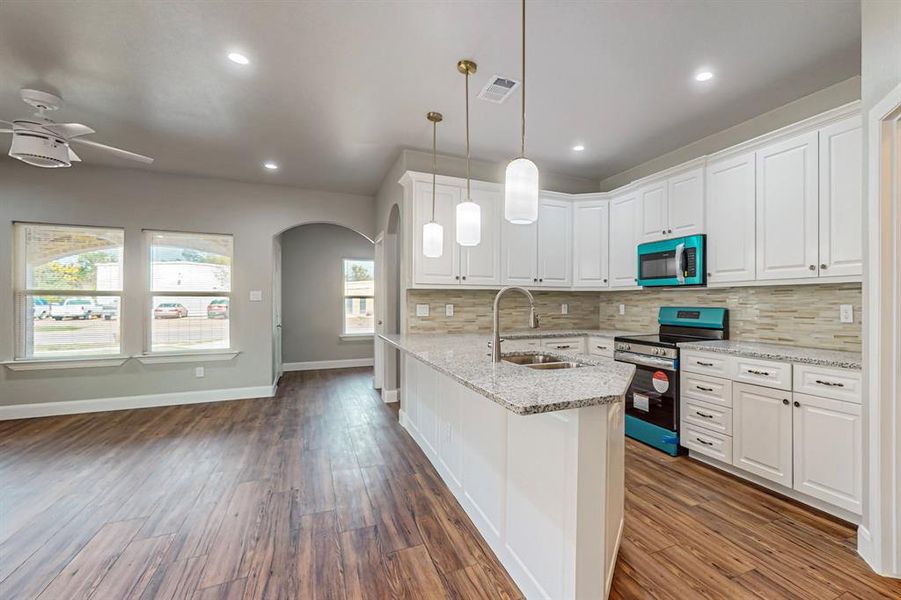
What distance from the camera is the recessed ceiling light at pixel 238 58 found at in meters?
2.23

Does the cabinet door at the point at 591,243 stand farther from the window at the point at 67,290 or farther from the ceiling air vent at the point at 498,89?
the window at the point at 67,290

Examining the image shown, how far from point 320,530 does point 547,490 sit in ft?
4.55

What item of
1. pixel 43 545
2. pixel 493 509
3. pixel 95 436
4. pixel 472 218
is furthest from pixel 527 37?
pixel 95 436

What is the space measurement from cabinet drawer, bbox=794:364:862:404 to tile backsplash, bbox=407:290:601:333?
7.89 feet

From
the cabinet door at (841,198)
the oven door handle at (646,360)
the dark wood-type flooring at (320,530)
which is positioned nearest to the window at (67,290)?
the dark wood-type flooring at (320,530)

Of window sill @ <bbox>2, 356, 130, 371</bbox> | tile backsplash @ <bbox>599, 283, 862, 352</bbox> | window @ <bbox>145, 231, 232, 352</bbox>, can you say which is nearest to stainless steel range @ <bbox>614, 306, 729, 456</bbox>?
tile backsplash @ <bbox>599, 283, 862, 352</bbox>

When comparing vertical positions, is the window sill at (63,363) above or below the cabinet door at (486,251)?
below

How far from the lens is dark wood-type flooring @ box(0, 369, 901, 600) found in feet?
5.31

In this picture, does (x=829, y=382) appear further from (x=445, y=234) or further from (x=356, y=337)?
(x=356, y=337)

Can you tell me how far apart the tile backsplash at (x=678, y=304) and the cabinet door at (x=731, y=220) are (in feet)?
1.06

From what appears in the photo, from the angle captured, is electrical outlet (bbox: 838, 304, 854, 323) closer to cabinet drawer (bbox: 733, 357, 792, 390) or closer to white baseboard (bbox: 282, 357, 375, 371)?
cabinet drawer (bbox: 733, 357, 792, 390)

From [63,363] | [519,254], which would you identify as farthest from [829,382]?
[63,363]

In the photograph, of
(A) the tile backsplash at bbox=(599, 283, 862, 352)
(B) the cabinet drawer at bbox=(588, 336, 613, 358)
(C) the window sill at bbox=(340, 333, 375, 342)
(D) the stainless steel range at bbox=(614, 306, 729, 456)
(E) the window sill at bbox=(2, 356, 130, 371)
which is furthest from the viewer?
(C) the window sill at bbox=(340, 333, 375, 342)

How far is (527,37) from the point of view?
2092 millimetres
